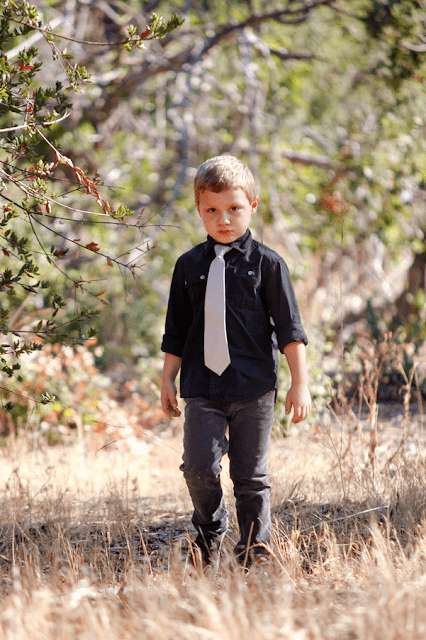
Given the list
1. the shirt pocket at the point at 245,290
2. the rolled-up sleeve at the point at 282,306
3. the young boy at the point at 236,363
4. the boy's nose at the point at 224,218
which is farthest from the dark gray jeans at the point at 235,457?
the boy's nose at the point at 224,218

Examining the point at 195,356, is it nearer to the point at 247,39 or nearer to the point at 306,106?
the point at 247,39

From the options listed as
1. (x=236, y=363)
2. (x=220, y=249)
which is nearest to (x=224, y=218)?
(x=220, y=249)

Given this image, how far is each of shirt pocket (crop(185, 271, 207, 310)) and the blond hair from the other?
317 millimetres

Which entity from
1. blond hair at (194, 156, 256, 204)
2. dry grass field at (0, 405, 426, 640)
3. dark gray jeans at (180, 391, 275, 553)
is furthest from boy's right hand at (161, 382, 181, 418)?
blond hair at (194, 156, 256, 204)

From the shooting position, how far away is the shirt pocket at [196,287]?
2510 millimetres

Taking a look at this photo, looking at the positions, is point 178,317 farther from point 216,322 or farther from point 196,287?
point 216,322

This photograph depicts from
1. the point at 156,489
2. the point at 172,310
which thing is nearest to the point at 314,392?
the point at 156,489

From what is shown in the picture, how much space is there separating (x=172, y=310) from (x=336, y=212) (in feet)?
13.7

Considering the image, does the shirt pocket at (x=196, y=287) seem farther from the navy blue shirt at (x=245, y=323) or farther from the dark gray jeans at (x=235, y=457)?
the dark gray jeans at (x=235, y=457)

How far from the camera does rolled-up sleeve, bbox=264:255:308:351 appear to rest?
238cm

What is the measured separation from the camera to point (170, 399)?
258 cm

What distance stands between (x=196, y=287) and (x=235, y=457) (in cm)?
70

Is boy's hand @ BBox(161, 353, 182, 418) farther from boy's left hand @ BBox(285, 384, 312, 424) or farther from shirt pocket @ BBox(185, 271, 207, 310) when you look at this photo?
boy's left hand @ BBox(285, 384, 312, 424)

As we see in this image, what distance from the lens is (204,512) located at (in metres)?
2.46
